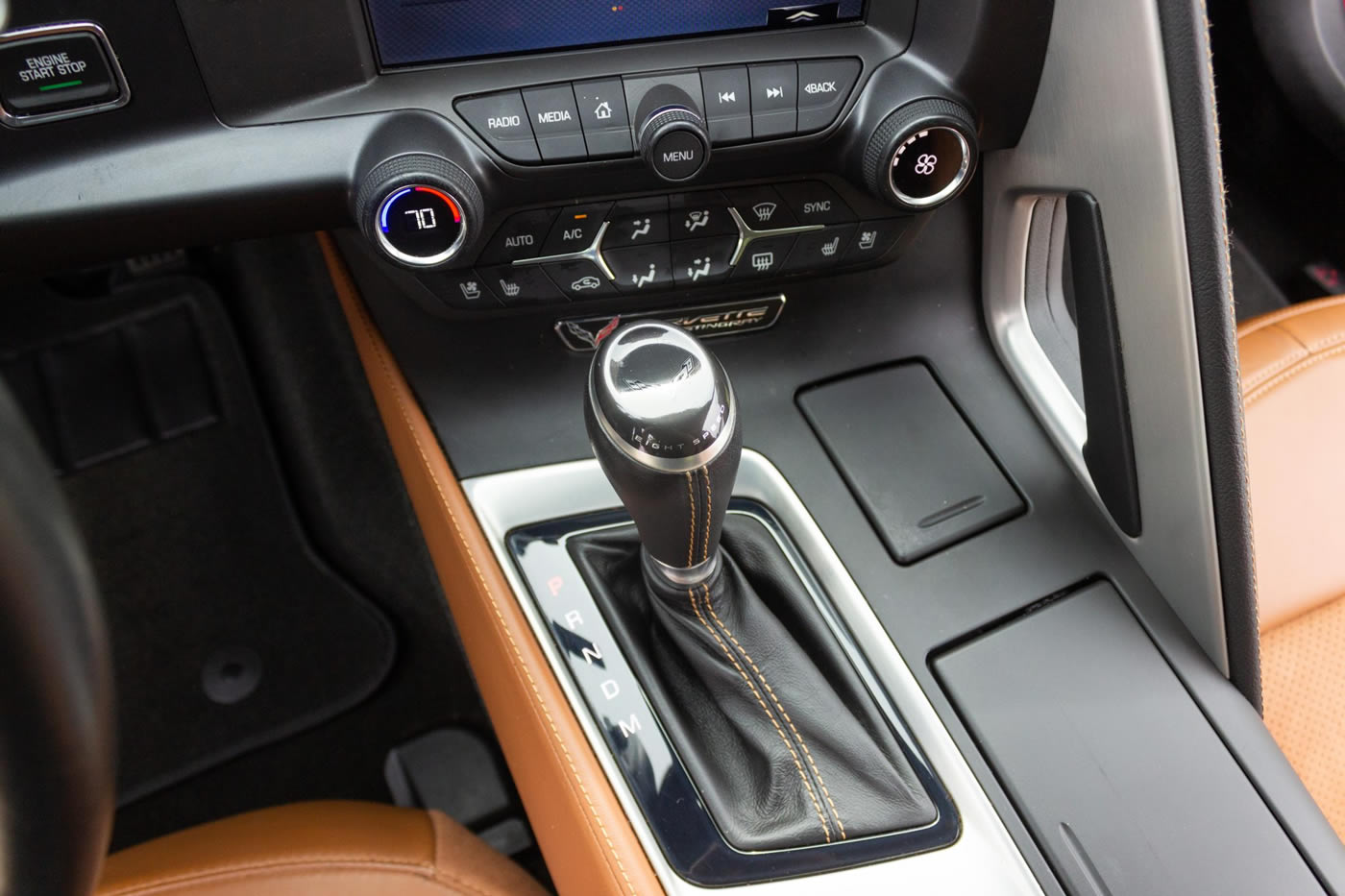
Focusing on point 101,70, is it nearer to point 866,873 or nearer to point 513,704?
point 513,704

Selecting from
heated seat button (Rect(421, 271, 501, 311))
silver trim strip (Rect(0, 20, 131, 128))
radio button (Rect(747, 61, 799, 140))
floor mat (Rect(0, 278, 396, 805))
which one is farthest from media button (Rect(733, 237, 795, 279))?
floor mat (Rect(0, 278, 396, 805))

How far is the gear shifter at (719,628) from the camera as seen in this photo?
614mm

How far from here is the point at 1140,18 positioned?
657mm

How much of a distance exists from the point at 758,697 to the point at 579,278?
0.35 meters

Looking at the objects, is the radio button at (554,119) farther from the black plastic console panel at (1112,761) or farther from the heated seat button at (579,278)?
the black plastic console panel at (1112,761)

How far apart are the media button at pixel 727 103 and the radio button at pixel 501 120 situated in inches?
5.1

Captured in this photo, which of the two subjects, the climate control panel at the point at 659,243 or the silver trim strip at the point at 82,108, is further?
the climate control panel at the point at 659,243

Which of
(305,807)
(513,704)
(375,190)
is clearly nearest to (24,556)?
(375,190)

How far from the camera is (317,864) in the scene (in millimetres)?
840

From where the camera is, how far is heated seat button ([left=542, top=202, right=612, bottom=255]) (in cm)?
79

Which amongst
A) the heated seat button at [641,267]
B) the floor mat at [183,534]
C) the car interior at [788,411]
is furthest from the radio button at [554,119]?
the floor mat at [183,534]

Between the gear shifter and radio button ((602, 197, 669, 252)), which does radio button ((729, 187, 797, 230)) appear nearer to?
radio button ((602, 197, 669, 252))

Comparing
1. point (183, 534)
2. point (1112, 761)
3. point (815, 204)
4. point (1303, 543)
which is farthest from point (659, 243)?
point (183, 534)

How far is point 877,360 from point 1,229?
69cm
